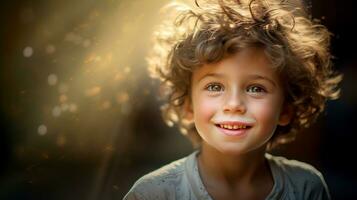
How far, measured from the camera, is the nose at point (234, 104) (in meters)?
1.65

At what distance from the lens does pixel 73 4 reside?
2.02 meters

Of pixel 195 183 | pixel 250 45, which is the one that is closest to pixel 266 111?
pixel 250 45

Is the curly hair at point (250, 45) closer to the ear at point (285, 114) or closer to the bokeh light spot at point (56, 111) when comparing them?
the ear at point (285, 114)

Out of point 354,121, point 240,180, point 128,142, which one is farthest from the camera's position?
point 354,121

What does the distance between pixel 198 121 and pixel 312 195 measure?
456mm

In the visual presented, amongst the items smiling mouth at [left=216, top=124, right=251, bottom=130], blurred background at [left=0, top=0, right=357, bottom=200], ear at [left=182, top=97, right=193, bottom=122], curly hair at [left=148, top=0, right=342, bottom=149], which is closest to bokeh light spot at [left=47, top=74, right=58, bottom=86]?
blurred background at [left=0, top=0, right=357, bottom=200]

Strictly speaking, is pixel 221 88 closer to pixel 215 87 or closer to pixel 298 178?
pixel 215 87

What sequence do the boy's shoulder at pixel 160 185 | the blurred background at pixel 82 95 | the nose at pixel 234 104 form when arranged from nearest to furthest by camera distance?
the nose at pixel 234 104 → the boy's shoulder at pixel 160 185 → the blurred background at pixel 82 95

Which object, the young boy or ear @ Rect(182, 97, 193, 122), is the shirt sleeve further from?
ear @ Rect(182, 97, 193, 122)

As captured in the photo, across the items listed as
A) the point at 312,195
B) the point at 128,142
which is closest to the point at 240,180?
the point at 312,195

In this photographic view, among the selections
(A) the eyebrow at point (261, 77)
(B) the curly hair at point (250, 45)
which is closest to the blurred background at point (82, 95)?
(B) the curly hair at point (250, 45)

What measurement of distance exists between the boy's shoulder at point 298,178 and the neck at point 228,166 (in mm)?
73

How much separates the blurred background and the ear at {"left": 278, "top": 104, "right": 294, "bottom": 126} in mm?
440

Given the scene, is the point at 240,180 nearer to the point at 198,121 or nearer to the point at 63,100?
the point at 198,121
